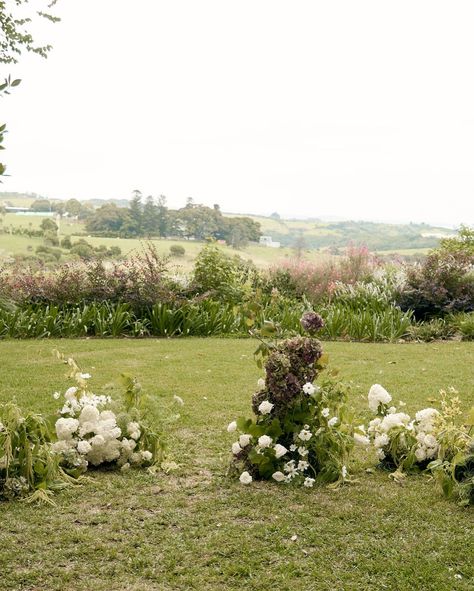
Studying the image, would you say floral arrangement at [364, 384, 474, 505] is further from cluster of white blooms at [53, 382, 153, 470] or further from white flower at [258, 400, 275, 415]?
cluster of white blooms at [53, 382, 153, 470]

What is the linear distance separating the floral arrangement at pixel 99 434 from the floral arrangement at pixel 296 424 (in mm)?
571

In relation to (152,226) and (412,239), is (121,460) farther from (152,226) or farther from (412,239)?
(412,239)

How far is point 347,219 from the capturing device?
25516 millimetres

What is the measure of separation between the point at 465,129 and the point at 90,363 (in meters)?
21.3

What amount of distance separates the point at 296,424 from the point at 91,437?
119 centimetres

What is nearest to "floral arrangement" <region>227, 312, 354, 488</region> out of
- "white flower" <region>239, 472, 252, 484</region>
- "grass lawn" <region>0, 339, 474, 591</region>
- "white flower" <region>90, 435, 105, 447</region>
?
"white flower" <region>239, 472, 252, 484</region>

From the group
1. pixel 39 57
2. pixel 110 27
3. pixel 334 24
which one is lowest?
pixel 39 57

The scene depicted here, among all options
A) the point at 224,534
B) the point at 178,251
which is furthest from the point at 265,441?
the point at 178,251

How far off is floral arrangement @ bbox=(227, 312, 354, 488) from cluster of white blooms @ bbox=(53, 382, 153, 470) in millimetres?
620

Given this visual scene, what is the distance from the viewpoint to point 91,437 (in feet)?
11.9

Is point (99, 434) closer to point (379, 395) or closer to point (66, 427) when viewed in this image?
point (66, 427)

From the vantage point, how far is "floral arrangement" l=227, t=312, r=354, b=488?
3.39 meters

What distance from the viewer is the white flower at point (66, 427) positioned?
3.49 meters

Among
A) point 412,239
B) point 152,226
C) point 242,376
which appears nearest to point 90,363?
point 242,376
